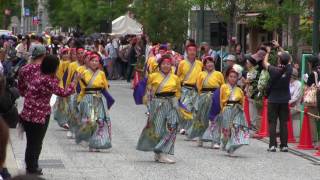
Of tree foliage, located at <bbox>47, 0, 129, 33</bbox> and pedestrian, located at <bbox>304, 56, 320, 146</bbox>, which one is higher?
tree foliage, located at <bbox>47, 0, 129, 33</bbox>

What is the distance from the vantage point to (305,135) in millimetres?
15797

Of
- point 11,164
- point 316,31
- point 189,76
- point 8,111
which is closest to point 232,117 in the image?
point 189,76

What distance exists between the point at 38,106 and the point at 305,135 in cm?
601

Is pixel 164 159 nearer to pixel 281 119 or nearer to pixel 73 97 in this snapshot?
pixel 281 119

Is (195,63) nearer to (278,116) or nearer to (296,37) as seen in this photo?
(278,116)

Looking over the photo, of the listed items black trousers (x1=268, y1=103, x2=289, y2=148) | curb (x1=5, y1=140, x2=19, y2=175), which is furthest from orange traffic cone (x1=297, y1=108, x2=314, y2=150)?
curb (x1=5, y1=140, x2=19, y2=175)

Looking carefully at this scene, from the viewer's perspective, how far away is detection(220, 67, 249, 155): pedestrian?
14.7m

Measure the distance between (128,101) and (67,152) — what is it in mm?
12506

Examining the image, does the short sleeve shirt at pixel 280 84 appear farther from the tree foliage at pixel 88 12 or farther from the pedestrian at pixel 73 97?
the tree foliage at pixel 88 12

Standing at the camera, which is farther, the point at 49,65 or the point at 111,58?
the point at 111,58

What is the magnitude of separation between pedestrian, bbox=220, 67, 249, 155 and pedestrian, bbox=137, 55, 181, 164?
54.6 inches

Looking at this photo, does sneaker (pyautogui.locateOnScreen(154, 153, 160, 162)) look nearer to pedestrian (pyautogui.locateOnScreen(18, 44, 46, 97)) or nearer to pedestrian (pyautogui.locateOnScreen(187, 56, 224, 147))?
pedestrian (pyautogui.locateOnScreen(187, 56, 224, 147))

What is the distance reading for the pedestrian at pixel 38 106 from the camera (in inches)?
445

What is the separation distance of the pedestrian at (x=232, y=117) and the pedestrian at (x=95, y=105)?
A: 189 centimetres
